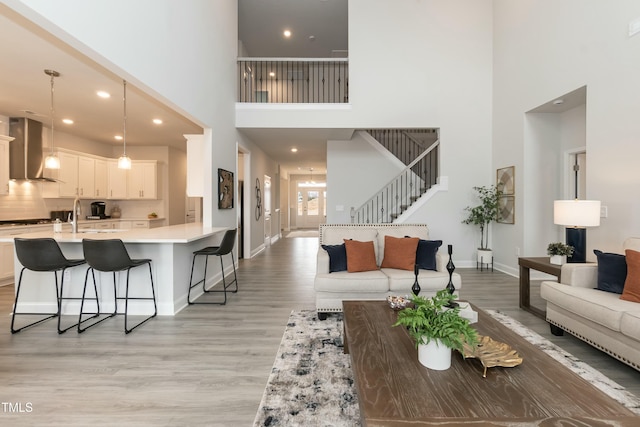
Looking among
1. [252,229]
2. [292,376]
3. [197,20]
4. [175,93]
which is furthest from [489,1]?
[292,376]

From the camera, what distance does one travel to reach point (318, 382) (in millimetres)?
2150

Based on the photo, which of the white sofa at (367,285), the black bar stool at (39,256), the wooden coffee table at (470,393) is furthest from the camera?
the white sofa at (367,285)

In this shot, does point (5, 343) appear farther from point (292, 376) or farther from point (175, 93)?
point (175, 93)

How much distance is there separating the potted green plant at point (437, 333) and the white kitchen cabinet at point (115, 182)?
26.2 feet

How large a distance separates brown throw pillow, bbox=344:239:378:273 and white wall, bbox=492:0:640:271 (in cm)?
279

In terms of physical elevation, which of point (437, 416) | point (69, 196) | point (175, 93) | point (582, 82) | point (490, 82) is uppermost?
point (490, 82)

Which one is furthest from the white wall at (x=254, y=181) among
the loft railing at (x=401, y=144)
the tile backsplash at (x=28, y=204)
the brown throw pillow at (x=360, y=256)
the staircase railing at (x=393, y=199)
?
the tile backsplash at (x=28, y=204)

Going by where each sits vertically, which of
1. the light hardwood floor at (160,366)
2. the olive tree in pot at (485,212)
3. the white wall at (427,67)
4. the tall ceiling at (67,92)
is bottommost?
the light hardwood floor at (160,366)

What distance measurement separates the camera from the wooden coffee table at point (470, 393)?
1.20 m

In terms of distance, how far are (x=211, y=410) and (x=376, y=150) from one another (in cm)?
639

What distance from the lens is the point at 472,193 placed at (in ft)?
20.2

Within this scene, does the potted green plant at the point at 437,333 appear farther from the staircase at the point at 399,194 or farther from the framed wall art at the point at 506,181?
the staircase at the point at 399,194

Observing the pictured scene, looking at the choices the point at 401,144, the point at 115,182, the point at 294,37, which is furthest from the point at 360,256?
the point at 294,37

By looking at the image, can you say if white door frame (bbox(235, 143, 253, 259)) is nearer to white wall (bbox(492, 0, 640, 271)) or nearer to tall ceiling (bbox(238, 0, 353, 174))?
tall ceiling (bbox(238, 0, 353, 174))
